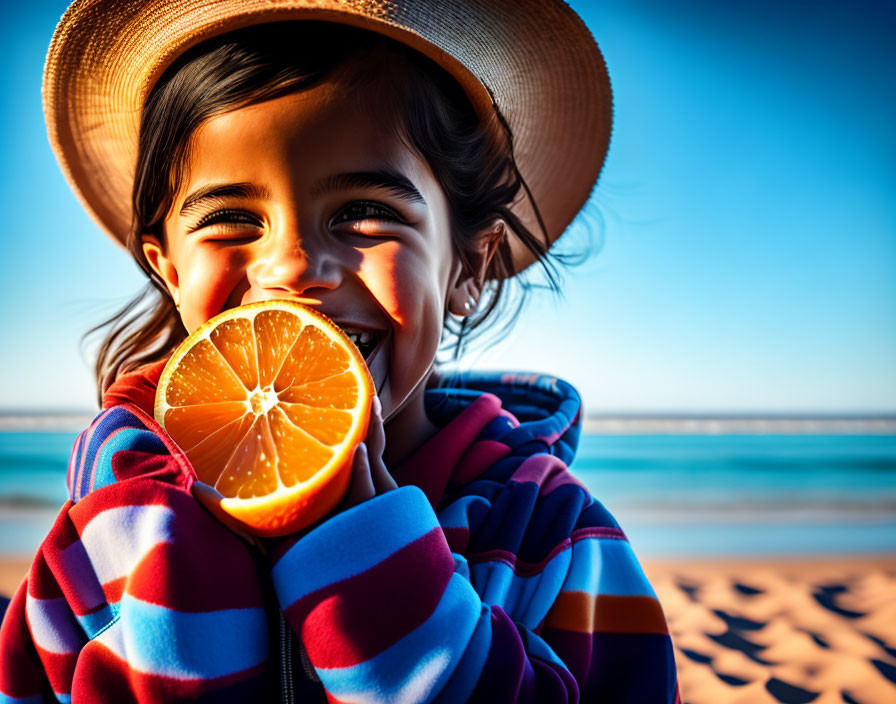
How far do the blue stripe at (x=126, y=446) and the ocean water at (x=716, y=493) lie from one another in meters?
5.47

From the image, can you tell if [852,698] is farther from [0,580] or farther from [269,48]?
[0,580]

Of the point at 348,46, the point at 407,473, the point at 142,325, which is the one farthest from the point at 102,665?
the point at 142,325

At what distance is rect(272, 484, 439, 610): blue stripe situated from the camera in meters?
1.13

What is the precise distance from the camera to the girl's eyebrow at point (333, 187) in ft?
4.76

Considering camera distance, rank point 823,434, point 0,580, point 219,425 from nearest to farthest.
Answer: point 219,425, point 0,580, point 823,434

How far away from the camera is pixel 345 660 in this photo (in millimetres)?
1095

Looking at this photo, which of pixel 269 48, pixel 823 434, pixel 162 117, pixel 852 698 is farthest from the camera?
pixel 823 434

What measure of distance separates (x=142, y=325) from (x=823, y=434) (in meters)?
29.8

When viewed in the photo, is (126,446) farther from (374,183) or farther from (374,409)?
(374,183)

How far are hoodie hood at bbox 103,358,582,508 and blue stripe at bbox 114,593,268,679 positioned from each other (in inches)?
22.6

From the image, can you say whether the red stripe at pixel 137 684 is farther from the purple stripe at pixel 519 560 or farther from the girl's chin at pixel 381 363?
the girl's chin at pixel 381 363

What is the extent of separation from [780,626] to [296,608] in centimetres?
476

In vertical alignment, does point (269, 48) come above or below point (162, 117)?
above

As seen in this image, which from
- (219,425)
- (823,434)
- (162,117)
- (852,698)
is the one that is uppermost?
(162,117)
